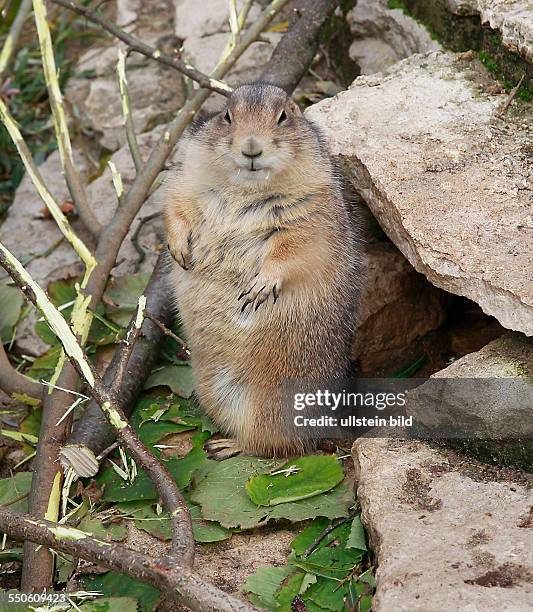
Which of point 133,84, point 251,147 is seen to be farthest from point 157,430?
point 133,84

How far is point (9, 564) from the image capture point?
4281mm

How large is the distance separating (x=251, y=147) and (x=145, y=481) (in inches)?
66.5

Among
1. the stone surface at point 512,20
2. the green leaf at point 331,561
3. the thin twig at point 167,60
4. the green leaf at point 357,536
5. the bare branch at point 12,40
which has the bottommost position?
the green leaf at point 331,561

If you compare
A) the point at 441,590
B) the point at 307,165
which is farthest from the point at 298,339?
the point at 441,590

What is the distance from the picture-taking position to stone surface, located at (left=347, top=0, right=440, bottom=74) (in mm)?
6207

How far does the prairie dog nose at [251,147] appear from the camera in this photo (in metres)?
4.18

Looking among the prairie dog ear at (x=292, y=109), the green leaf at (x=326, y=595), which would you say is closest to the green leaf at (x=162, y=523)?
the green leaf at (x=326, y=595)

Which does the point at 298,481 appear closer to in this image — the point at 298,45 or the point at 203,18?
the point at 298,45

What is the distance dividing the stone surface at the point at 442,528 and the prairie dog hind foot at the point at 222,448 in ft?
2.44

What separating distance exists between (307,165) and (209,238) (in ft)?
2.03

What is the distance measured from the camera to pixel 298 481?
439cm

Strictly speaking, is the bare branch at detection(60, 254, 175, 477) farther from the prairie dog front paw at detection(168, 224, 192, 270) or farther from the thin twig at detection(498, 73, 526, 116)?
the thin twig at detection(498, 73, 526, 116)

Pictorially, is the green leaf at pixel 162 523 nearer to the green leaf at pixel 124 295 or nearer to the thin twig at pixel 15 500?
the thin twig at pixel 15 500

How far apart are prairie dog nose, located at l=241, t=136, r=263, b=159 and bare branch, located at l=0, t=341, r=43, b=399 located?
183 cm
